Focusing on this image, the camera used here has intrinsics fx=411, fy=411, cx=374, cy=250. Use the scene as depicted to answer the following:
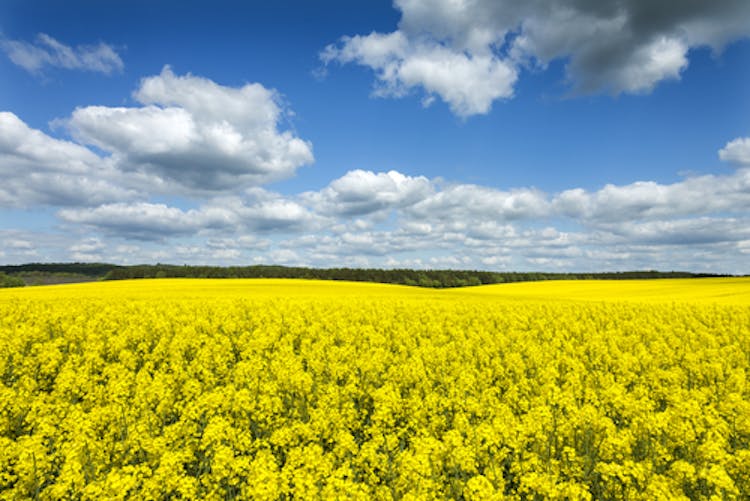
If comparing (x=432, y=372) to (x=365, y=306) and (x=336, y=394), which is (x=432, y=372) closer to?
(x=336, y=394)

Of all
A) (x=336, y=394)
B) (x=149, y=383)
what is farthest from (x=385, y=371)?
(x=149, y=383)

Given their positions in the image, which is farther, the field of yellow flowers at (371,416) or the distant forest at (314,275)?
the distant forest at (314,275)

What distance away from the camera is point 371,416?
7250 mm

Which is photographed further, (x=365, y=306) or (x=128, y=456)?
(x=365, y=306)

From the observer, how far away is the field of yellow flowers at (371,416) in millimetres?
5336

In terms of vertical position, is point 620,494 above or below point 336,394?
below

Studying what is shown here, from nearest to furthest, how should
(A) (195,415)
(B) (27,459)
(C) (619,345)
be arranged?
(B) (27,459), (A) (195,415), (C) (619,345)

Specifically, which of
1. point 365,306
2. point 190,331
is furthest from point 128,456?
point 365,306

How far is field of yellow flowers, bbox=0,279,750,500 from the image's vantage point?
17.5 feet

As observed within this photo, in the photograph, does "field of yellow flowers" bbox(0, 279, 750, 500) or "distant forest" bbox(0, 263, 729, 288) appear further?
"distant forest" bbox(0, 263, 729, 288)

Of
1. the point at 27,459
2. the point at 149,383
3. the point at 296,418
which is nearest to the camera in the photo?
the point at 27,459

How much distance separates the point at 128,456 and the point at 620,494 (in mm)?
7075

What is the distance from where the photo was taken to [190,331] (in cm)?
1507

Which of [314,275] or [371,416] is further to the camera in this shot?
[314,275]
